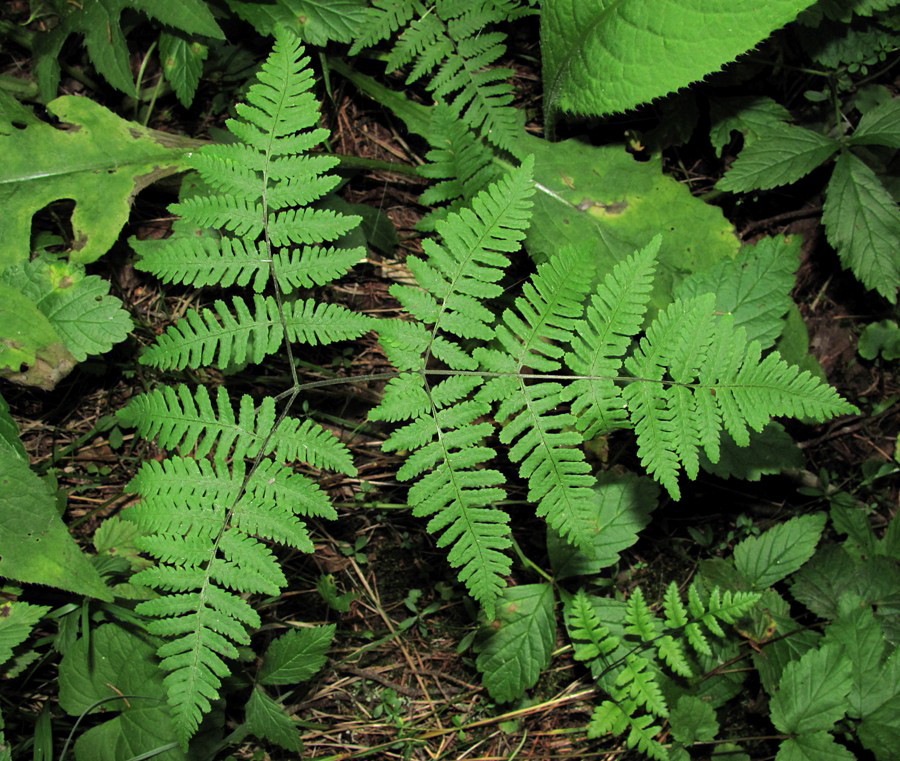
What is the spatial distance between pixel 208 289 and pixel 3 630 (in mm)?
1688

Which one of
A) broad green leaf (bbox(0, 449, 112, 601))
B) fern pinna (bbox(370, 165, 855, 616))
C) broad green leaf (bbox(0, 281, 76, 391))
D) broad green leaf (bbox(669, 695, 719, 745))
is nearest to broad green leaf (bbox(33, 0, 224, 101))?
broad green leaf (bbox(0, 281, 76, 391))

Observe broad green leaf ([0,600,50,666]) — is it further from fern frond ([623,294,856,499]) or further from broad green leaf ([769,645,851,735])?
broad green leaf ([769,645,851,735])

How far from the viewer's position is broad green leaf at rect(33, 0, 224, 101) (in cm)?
317

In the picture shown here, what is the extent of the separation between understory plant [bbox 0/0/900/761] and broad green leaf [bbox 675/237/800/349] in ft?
0.05

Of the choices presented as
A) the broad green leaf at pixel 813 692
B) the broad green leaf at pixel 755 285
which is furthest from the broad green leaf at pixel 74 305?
→ the broad green leaf at pixel 813 692

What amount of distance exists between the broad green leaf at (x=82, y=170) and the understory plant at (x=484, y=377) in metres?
0.02

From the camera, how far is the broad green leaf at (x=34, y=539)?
9.27 feet

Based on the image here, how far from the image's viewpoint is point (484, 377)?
2768 mm

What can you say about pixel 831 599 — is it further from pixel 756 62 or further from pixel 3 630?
pixel 3 630

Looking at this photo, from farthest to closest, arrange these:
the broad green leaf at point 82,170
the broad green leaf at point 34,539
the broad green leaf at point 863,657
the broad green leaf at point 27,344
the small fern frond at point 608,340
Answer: the broad green leaf at point 82,170 → the broad green leaf at point 863,657 → the broad green leaf at point 27,344 → the broad green leaf at point 34,539 → the small fern frond at point 608,340

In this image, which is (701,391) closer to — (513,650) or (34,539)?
(513,650)

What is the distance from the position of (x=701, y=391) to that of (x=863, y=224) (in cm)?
156

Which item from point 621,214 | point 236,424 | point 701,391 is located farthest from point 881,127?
point 236,424

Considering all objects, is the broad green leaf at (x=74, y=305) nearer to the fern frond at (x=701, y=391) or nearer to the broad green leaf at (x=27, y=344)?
the broad green leaf at (x=27, y=344)
